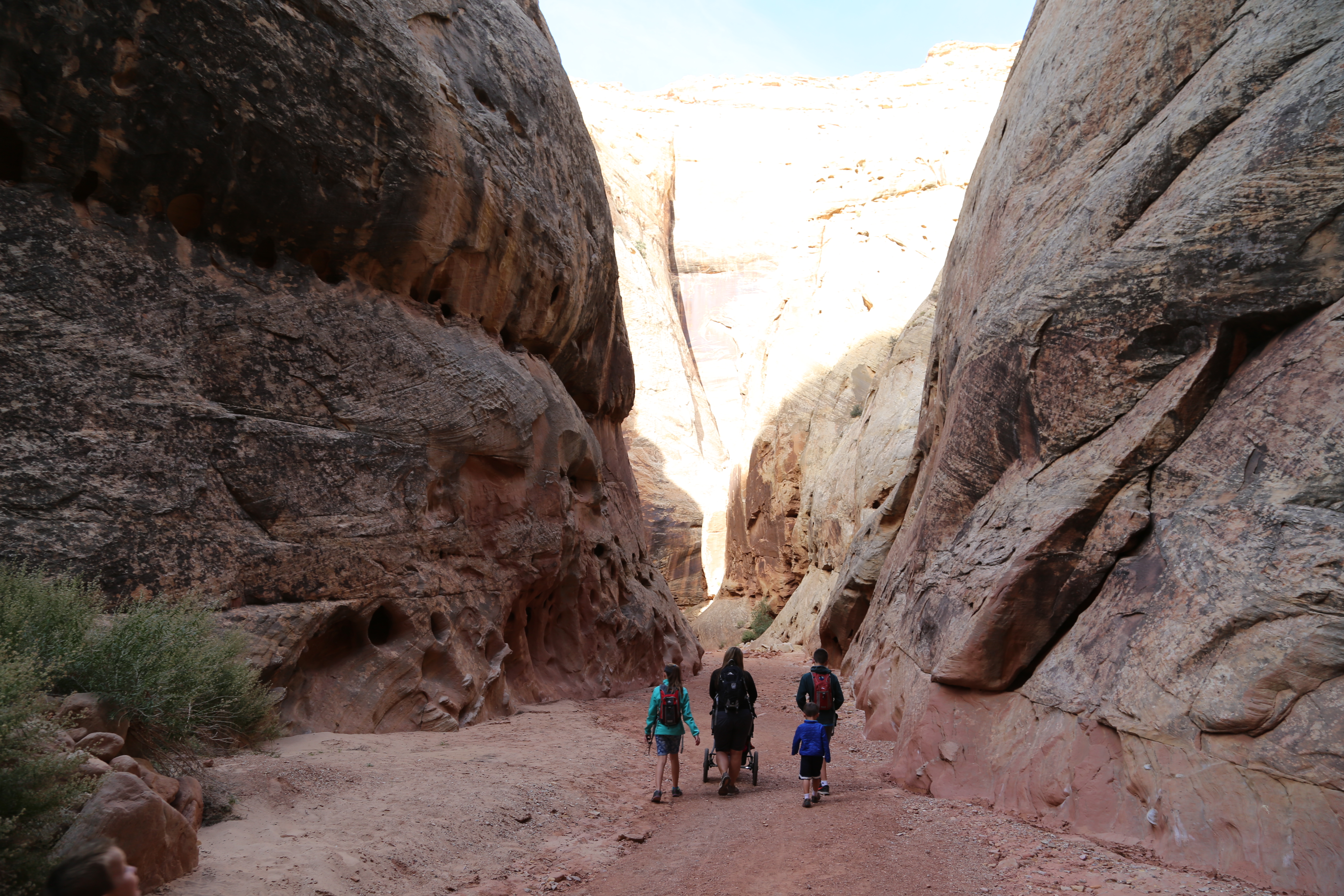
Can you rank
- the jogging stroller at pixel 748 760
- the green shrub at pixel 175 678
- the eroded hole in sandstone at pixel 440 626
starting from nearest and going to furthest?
the green shrub at pixel 175 678 → the jogging stroller at pixel 748 760 → the eroded hole in sandstone at pixel 440 626

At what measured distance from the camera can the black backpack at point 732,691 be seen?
25.8 ft

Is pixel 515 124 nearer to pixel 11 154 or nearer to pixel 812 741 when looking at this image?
pixel 11 154

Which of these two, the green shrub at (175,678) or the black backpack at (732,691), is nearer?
the green shrub at (175,678)

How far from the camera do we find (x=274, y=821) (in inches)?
211

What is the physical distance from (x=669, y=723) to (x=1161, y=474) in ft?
16.0

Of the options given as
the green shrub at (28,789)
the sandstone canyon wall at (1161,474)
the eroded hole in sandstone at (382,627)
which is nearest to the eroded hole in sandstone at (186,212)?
the eroded hole in sandstone at (382,627)

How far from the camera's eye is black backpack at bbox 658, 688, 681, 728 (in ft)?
25.5

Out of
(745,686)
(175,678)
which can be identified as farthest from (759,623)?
(175,678)

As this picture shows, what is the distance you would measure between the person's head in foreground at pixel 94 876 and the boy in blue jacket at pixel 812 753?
5.53m

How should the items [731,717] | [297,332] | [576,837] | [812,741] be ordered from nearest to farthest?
[576,837] < [812,741] < [731,717] < [297,332]

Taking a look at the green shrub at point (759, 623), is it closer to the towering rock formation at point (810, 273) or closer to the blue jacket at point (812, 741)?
the towering rock formation at point (810, 273)

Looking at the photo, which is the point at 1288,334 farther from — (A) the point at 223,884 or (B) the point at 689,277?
(B) the point at 689,277

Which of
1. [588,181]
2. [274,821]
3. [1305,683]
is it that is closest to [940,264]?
[588,181]

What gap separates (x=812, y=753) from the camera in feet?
23.8
